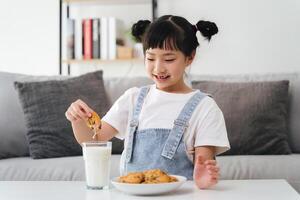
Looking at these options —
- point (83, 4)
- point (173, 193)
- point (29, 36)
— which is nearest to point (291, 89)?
point (173, 193)

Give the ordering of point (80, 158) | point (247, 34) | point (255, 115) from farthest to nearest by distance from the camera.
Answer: point (247, 34) → point (255, 115) → point (80, 158)

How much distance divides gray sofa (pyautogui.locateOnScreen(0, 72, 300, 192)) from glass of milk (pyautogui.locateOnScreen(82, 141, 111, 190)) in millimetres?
945

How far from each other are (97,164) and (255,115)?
4.60ft

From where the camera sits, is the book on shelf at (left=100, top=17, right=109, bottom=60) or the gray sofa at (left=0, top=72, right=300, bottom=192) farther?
the book on shelf at (left=100, top=17, right=109, bottom=60)

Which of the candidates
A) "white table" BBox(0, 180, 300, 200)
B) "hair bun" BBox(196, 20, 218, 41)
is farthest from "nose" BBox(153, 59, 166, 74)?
"white table" BBox(0, 180, 300, 200)

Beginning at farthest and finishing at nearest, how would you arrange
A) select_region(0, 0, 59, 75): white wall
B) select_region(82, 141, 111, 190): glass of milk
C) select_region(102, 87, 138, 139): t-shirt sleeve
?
select_region(0, 0, 59, 75): white wall, select_region(102, 87, 138, 139): t-shirt sleeve, select_region(82, 141, 111, 190): glass of milk

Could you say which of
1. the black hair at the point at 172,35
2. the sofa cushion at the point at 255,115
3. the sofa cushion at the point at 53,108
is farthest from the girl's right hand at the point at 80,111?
the sofa cushion at the point at 255,115

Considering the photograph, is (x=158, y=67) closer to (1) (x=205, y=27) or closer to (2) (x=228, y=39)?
(1) (x=205, y=27)

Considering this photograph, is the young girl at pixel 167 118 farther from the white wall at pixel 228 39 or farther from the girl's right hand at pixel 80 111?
the white wall at pixel 228 39

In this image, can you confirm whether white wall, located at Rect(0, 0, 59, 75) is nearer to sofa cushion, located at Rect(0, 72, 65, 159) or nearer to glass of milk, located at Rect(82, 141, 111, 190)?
sofa cushion, located at Rect(0, 72, 65, 159)

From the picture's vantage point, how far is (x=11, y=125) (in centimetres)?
269

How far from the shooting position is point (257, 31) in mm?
3783

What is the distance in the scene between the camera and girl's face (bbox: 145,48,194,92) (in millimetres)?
1685

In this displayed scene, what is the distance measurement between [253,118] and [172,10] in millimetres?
1471
